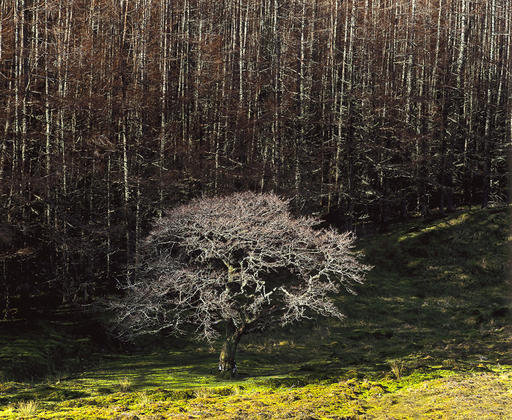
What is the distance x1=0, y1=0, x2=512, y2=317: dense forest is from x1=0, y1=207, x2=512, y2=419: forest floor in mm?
4005

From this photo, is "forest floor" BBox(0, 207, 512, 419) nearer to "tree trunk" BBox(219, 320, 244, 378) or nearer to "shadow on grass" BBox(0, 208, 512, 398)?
"shadow on grass" BBox(0, 208, 512, 398)

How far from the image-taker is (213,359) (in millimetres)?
15688

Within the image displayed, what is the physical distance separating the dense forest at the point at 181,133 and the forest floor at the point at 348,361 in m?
4.01

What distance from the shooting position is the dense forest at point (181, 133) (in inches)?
797

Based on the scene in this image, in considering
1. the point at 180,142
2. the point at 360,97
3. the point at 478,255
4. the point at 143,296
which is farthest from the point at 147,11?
the point at 478,255

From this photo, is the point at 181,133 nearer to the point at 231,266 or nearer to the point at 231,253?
the point at 231,266

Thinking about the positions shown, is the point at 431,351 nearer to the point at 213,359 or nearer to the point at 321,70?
the point at 213,359

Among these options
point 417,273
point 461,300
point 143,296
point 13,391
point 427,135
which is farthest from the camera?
point 427,135

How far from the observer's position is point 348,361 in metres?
14.8

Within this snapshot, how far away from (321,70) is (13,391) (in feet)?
114

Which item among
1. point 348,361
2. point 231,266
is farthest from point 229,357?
point 348,361

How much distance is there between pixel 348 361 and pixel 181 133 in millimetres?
22237

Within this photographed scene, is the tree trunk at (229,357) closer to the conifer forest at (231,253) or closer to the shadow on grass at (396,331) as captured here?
the conifer forest at (231,253)

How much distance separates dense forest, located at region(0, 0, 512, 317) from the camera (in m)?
20.2
